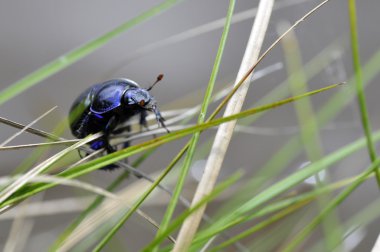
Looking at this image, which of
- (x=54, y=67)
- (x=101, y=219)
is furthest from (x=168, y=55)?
(x=54, y=67)

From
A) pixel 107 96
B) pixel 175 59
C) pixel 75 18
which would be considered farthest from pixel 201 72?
pixel 107 96

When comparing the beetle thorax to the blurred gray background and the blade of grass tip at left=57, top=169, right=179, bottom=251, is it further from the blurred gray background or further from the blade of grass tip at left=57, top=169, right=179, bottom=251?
the blurred gray background

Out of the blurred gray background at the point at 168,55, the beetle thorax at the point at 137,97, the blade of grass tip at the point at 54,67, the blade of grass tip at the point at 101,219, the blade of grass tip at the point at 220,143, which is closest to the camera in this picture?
the blade of grass tip at the point at 220,143

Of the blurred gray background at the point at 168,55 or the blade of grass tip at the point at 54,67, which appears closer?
the blade of grass tip at the point at 54,67

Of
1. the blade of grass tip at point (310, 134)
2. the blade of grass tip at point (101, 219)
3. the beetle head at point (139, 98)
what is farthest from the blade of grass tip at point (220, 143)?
the beetle head at point (139, 98)

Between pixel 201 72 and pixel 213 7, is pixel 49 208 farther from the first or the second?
pixel 213 7

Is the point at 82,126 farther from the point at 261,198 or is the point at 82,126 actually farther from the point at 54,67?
the point at 261,198

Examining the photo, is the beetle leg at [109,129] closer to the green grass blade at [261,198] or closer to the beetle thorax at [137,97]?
the beetle thorax at [137,97]
